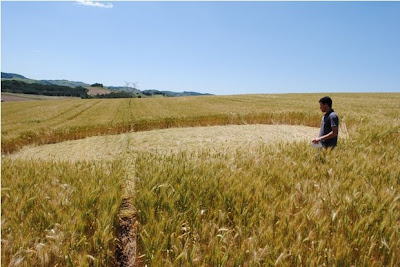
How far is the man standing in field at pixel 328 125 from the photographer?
265 inches

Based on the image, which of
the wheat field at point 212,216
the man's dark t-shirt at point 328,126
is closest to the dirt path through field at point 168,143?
the man's dark t-shirt at point 328,126

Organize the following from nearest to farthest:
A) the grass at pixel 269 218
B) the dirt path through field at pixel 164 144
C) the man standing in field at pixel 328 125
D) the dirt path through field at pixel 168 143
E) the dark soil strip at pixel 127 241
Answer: the grass at pixel 269 218, the dark soil strip at pixel 127 241, the man standing in field at pixel 328 125, the dirt path through field at pixel 164 144, the dirt path through field at pixel 168 143

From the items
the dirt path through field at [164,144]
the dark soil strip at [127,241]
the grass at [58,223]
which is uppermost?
the grass at [58,223]

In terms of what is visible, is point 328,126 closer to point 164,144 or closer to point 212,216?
point 212,216

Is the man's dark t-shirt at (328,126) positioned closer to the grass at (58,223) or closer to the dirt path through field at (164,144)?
the dirt path through field at (164,144)

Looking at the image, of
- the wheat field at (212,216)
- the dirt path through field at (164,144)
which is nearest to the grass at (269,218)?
the wheat field at (212,216)

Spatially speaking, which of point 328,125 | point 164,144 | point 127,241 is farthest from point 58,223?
point 164,144

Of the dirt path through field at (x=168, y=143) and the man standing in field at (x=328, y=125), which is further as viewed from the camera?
the dirt path through field at (x=168, y=143)

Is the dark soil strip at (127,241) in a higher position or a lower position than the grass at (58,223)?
lower

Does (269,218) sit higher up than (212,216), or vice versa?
(269,218)

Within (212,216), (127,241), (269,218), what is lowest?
(127,241)

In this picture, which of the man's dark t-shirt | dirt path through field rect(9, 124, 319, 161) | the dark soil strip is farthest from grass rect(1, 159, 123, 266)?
dirt path through field rect(9, 124, 319, 161)

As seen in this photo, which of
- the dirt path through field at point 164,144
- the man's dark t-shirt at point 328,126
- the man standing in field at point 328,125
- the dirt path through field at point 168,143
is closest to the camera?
the man standing in field at point 328,125

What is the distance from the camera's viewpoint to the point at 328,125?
7.15m
